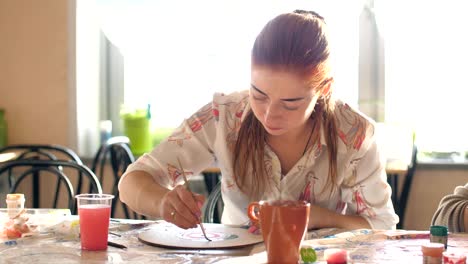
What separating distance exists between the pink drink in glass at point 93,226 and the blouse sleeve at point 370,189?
63 cm

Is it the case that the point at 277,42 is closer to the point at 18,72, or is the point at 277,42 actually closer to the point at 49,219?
the point at 49,219

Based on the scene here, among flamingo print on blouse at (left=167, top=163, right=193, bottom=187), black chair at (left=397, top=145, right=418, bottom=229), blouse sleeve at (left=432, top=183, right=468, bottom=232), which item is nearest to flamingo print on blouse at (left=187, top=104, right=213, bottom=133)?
flamingo print on blouse at (left=167, top=163, right=193, bottom=187)

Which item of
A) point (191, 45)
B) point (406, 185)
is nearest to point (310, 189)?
point (406, 185)

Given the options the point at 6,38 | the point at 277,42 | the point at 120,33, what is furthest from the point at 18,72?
the point at 277,42

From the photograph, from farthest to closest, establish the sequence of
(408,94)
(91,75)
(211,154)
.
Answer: (91,75) < (408,94) < (211,154)

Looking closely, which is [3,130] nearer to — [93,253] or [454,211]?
[93,253]

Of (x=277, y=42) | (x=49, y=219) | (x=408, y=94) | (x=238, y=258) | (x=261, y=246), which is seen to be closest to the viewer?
(x=238, y=258)

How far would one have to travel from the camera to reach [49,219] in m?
1.65

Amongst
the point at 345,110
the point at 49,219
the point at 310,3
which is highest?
the point at 310,3

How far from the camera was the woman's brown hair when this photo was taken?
1.50 m

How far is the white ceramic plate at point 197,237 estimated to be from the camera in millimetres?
1357

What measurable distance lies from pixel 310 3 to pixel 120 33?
1.01 meters

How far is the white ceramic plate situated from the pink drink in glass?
10 centimetres

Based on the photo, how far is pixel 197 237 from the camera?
1.43 meters
